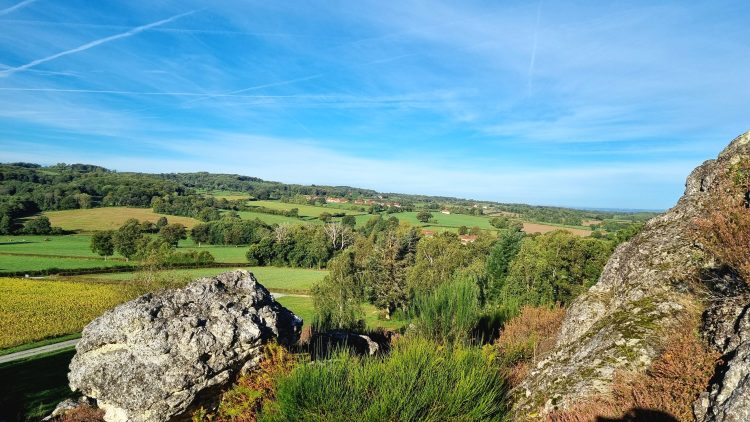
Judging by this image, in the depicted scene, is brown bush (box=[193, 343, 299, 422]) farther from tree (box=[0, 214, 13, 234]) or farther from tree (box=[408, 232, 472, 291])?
tree (box=[0, 214, 13, 234])

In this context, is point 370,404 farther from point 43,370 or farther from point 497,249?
point 497,249

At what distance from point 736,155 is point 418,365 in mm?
10297

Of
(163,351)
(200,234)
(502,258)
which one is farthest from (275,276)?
(163,351)

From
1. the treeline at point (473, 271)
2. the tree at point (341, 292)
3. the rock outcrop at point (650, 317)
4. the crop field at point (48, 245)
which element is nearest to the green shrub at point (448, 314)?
the rock outcrop at point (650, 317)

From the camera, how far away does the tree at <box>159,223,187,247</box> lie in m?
97.3

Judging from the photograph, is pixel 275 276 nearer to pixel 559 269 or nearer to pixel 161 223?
pixel 161 223

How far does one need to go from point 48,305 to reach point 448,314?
52.2 m

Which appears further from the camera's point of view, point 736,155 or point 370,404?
point 736,155

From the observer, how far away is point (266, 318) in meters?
11.0

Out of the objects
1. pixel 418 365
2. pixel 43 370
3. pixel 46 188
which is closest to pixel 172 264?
pixel 43 370

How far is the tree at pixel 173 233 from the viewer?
9731 centimetres

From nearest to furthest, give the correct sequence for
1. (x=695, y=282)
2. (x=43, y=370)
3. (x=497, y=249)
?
(x=695, y=282) → (x=43, y=370) → (x=497, y=249)

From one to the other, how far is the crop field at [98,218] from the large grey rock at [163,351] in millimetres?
108312

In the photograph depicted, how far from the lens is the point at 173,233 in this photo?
101 m
